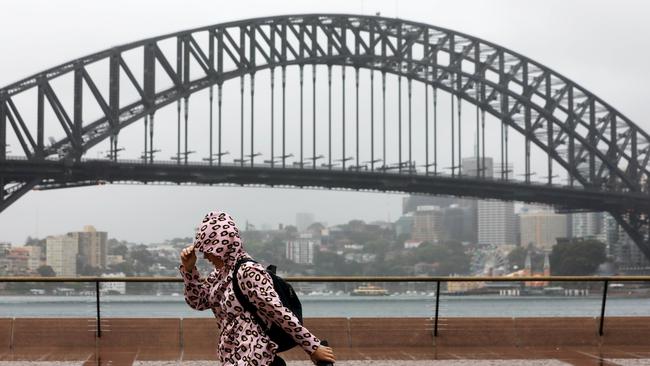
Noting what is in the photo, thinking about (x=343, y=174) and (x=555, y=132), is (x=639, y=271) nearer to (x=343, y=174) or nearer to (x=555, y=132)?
(x=555, y=132)

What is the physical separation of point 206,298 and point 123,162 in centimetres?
5054

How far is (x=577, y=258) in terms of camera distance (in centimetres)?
8238

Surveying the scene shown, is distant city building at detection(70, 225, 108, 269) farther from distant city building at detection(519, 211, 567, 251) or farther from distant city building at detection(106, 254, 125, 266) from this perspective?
distant city building at detection(519, 211, 567, 251)

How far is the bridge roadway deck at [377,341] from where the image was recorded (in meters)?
13.4

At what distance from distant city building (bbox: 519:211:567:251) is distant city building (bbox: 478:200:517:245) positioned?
1.41 metres

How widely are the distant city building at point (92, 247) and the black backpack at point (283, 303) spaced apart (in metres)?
65.1

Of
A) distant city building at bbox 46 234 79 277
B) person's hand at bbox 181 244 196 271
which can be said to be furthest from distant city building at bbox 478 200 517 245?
person's hand at bbox 181 244 196 271

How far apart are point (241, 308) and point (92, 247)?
6968 cm

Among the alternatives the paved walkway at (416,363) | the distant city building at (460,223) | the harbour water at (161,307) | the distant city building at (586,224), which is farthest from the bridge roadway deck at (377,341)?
the distant city building at (586,224)

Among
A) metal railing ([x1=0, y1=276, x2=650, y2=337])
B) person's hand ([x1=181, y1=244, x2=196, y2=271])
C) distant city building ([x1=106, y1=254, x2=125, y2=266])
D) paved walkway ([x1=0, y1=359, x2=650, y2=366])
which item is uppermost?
person's hand ([x1=181, y1=244, x2=196, y2=271])

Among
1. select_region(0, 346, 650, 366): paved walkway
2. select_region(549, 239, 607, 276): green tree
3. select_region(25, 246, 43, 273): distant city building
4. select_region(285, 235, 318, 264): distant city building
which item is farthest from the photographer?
select_region(549, 239, 607, 276): green tree

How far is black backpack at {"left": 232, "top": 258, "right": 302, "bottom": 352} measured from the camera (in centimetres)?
572

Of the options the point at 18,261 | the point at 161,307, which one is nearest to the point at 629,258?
the point at 18,261

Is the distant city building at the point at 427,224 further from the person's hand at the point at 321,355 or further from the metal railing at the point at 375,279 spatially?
the person's hand at the point at 321,355
